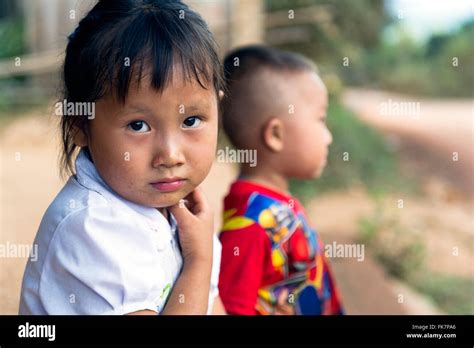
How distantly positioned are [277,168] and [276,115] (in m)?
0.17

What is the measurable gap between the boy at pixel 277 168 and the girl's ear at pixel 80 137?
0.65 m

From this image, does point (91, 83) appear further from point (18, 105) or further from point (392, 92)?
point (392, 92)

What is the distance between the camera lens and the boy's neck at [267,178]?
216 cm

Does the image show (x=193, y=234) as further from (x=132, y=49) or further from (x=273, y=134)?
(x=273, y=134)

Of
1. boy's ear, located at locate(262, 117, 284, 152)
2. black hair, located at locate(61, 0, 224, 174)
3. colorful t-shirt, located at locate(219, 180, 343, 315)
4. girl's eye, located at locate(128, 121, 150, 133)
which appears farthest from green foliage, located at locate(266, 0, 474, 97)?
girl's eye, located at locate(128, 121, 150, 133)

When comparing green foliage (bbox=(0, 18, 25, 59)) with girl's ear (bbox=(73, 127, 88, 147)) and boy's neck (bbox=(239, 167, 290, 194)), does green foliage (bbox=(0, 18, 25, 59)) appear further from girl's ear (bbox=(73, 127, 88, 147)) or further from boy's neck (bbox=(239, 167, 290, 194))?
girl's ear (bbox=(73, 127, 88, 147))

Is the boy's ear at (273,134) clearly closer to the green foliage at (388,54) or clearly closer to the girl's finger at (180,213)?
the girl's finger at (180,213)

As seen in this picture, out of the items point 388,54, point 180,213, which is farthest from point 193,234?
point 388,54

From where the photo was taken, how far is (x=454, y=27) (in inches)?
392

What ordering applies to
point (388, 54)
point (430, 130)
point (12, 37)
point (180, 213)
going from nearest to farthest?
point (180, 213) < point (12, 37) < point (430, 130) < point (388, 54)

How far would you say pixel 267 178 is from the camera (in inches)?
85.4
